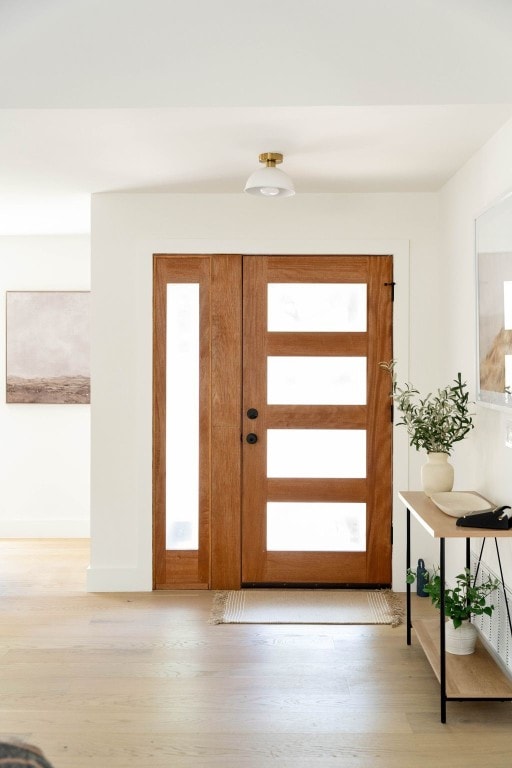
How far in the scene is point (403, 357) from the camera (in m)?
4.57

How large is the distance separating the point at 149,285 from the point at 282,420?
1.13 metres

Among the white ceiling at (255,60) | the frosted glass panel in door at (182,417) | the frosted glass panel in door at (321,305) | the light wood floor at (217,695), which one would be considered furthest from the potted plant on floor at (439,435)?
the frosted glass panel in door at (182,417)

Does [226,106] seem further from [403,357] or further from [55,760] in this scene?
[55,760]

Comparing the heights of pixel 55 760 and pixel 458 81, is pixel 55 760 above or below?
below

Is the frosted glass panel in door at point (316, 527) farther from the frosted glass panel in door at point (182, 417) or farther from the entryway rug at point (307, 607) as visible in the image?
the frosted glass panel in door at point (182, 417)

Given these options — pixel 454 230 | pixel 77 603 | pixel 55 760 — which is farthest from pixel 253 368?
pixel 55 760

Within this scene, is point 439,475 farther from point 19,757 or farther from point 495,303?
point 19,757


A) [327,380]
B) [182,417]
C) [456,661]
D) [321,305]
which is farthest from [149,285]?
[456,661]

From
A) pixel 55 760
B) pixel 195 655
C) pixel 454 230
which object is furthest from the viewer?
pixel 454 230

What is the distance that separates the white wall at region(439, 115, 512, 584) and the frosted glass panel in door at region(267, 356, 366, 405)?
1.72 feet

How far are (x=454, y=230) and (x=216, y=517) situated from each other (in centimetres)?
215

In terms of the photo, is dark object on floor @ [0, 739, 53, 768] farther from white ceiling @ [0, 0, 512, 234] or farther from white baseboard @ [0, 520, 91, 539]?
white baseboard @ [0, 520, 91, 539]

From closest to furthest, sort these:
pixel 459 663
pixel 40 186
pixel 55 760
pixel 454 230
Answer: pixel 55 760, pixel 459 663, pixel 454 230, pixel 40 186

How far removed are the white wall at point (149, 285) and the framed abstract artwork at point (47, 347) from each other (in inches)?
58.5
